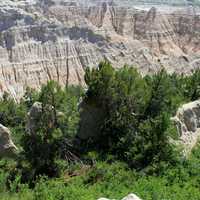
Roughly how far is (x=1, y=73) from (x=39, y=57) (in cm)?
907

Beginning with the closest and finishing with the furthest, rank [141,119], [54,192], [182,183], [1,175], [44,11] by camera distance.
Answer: [54,192], [182,183], [1,175], [141,119], [44,11]

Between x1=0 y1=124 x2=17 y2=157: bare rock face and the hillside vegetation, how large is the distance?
0.72 m

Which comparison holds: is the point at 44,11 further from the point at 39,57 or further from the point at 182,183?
the point at 182,183

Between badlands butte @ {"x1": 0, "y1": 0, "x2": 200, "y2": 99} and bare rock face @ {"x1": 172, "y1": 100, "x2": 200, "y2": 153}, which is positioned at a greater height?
bare rock face @ {"x1": 172, "y1": 100, "x2": 200, "y2": 153}

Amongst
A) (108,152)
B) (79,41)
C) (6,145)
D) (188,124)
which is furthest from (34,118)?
(79,41)

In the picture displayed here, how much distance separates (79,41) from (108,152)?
65500 millimetres

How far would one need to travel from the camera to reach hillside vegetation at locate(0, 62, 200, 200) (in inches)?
625

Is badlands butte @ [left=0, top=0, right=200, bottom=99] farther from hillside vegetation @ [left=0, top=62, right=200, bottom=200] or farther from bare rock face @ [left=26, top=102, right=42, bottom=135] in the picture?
bare rock face @ [left=26, top=102, right=42, bottom=135]

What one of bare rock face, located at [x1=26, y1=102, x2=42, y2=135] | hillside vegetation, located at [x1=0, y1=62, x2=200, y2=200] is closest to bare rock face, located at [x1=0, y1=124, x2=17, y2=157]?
hillside vegetation, located at [x1=0, y1=62, x2=200, y2=200]

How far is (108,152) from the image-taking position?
2028cm

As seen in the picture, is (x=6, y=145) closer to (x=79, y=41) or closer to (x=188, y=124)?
(x=188, y=124)

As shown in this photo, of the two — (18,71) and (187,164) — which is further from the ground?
(187,164)

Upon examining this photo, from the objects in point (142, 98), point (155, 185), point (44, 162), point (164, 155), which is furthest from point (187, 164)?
point (44, 162)

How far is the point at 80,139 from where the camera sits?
21297mm
